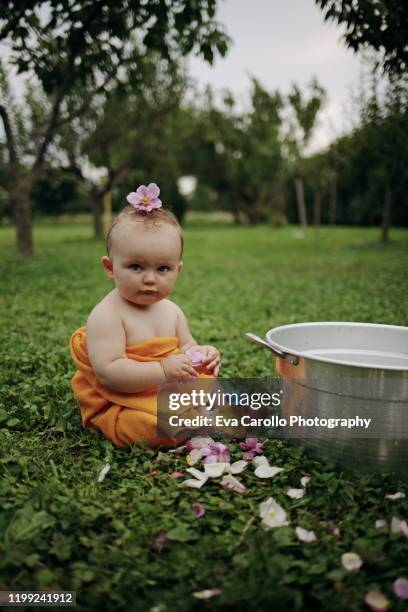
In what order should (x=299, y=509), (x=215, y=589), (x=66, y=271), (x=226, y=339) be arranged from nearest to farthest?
(x=215, y=589) < (x=299, y=509) < (x=226, y=339) < (x=66, y=271)

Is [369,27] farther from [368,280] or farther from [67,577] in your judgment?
[368,280]

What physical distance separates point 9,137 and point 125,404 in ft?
24.9

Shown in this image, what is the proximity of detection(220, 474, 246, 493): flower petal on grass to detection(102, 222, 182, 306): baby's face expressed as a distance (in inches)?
31.1

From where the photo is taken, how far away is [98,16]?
5230 mm

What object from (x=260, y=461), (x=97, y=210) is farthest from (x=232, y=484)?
(x=97, y=210)

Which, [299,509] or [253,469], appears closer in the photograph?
[299,509]

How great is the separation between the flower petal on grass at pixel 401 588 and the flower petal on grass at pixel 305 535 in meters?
0.28

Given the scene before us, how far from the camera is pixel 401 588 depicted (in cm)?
136

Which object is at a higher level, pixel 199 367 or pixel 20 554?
pixel 199 367

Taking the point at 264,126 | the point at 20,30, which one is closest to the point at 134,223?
the point at 20,30

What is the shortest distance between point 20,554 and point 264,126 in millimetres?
30322

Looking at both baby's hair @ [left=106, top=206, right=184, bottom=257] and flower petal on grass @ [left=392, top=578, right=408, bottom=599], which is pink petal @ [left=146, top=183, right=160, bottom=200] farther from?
flower petal on grass @ [left=392, top=578, right=408, bottom=599]

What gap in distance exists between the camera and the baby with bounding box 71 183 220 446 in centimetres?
205

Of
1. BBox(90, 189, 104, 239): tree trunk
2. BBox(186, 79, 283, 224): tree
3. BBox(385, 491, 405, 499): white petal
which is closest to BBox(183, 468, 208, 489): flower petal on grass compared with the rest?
BBox(385, 491, 405, 499): white petal
